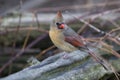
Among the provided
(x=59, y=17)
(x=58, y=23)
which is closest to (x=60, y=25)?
(x=58, y=23)

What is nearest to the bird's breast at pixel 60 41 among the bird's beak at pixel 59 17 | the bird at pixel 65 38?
the bird at pixel 65 38

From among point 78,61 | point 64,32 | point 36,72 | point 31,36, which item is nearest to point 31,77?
point 36,72

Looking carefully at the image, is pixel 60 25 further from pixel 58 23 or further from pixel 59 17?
pixel 59 17

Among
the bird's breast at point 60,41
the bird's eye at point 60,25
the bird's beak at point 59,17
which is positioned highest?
the bird's beak at point 59,17

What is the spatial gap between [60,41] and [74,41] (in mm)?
115

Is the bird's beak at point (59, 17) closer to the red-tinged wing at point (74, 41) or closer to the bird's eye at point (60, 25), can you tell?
the bird's eye at point (60, 25)

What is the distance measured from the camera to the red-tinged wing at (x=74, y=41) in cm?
369

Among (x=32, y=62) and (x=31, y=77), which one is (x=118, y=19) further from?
(x=31, y=77)

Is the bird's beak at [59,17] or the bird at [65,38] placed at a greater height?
the bird's beak at [59,17]

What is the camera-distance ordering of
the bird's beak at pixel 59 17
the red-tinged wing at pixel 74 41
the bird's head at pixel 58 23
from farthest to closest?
the red-tinged wing at pixel 74 41, the bird's head at pixel 58 23, the bird's beak at pixel 59 17

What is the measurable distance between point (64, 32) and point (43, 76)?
2.23 feet

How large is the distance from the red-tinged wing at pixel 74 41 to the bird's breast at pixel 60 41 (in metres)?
0.03

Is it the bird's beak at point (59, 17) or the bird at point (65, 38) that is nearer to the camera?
the bird's beak at point (59, 17)

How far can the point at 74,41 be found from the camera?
12.2 ft
